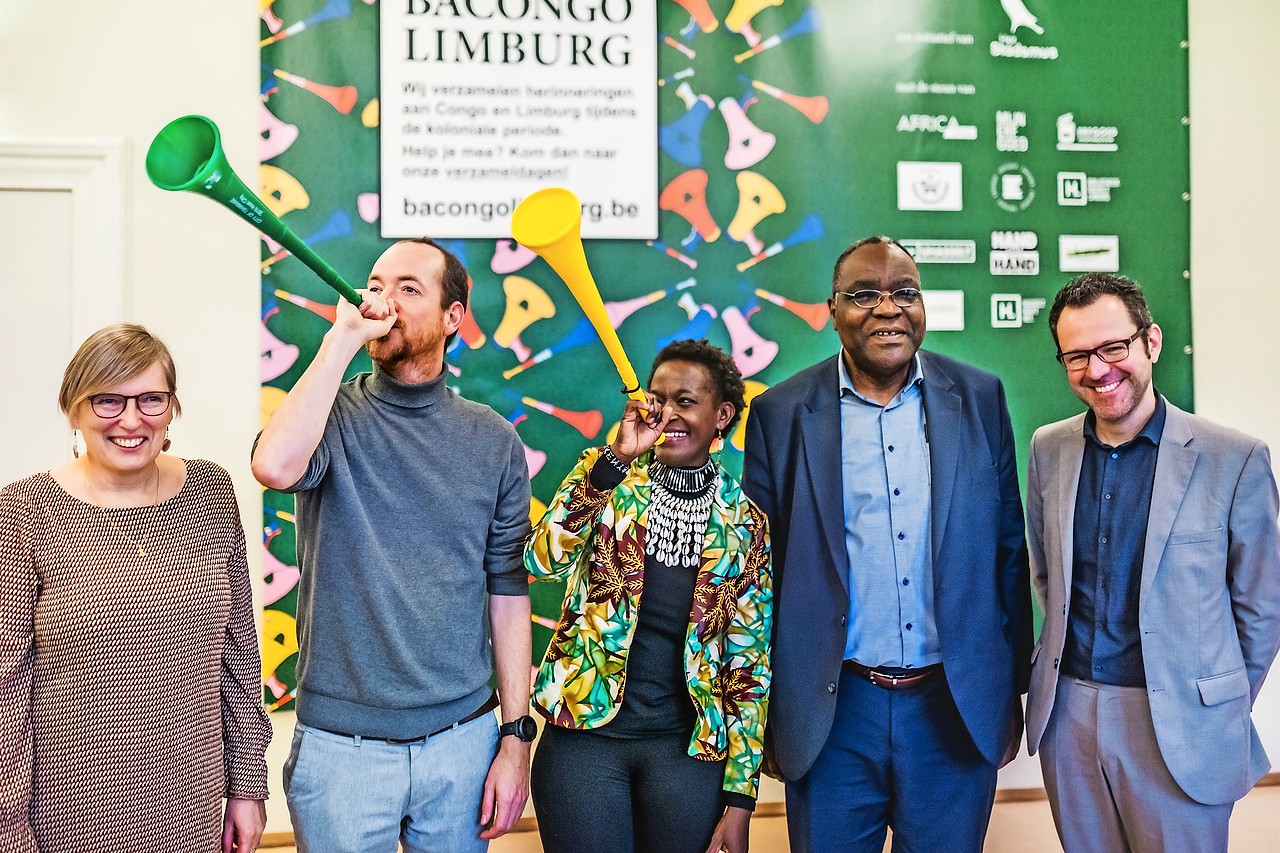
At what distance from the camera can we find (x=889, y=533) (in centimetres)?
211

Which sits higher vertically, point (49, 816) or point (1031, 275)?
point (1031, 275)

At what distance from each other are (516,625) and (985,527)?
40.6 inches

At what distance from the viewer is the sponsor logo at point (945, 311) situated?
328 centimetres

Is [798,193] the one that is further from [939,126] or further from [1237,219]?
[1237,219]

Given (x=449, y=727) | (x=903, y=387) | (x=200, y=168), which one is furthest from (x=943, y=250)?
(x=200, y=168)

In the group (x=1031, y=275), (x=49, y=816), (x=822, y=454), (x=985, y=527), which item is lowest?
(x=49, y=816)

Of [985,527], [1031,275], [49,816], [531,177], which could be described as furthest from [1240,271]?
[49,816]

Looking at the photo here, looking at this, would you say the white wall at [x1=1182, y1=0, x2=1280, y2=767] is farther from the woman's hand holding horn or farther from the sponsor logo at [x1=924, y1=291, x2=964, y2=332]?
the woman's hand holding horn

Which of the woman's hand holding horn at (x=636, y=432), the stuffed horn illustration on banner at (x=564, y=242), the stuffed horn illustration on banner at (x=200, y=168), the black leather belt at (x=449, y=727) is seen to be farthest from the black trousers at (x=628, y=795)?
the stuffed horn illustration on banner at (x=200, y=168)

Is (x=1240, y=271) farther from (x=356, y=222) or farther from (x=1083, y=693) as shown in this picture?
(x=356, y=222)

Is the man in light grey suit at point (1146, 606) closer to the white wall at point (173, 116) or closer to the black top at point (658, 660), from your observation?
the black top at point (658, 660)

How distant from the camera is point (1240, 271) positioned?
3.42 metres

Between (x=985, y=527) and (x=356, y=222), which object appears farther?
(x=356, y=222)

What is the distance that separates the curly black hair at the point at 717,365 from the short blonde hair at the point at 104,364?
3.26 feet
